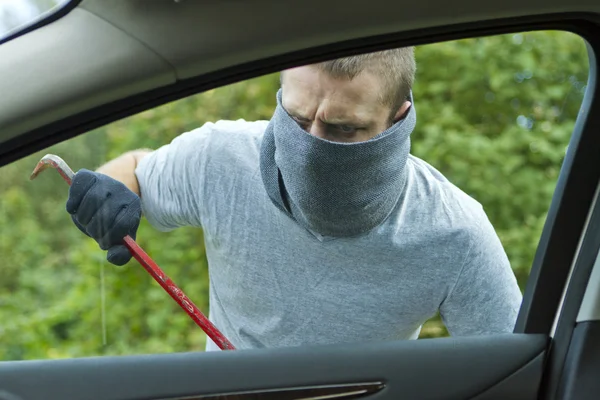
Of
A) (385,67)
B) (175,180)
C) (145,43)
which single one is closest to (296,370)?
(175,180)

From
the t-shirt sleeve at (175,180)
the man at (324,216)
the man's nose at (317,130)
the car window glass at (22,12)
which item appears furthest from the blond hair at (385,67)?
the car window glass at (22,12)

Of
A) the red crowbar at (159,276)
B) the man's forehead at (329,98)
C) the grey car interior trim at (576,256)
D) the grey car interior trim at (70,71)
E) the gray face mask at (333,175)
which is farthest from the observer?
the grey car interior trim at (576,256)

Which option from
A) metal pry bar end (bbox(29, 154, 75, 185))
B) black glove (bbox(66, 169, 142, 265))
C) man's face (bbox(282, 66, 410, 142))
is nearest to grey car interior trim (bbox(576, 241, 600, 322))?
man's face (bbox(282, 66, 410, 142))

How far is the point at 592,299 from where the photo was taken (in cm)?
189

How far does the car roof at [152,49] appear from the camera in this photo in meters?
1.40

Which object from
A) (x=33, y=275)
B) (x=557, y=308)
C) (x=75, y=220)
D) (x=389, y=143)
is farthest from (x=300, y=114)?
(x=557, y=308)

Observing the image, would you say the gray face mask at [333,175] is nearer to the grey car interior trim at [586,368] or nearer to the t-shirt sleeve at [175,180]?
the t-shirt sleeve at [175,180]

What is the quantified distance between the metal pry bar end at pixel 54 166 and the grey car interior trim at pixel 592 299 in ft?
3.61

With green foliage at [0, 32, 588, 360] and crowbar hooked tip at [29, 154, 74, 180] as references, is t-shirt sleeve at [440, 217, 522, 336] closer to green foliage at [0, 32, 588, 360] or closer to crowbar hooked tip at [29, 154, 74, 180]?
green foliage at [0, 32, 588, 360]

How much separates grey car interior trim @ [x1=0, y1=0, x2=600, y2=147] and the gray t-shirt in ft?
1.13

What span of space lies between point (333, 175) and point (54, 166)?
0.54 m

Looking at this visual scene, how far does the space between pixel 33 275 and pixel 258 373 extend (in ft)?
1.60

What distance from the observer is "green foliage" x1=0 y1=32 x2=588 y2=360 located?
1.54 m

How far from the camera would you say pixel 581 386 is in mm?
1895
